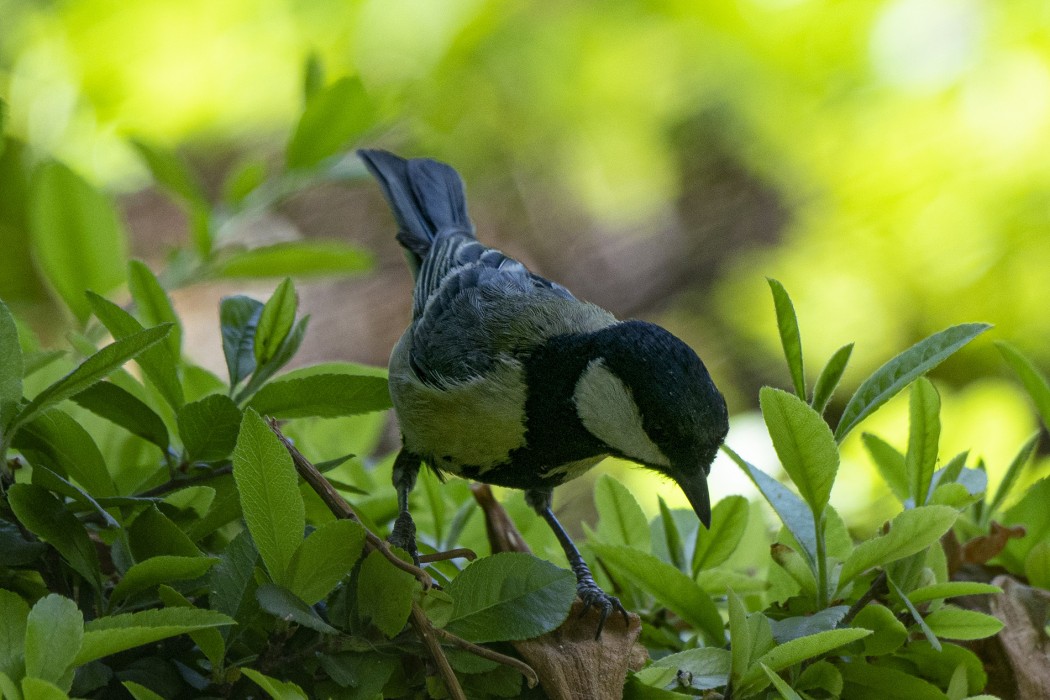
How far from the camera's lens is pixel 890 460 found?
79cm

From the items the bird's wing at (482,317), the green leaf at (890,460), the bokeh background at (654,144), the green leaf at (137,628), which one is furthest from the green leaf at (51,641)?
the bokeh background at (654,144)

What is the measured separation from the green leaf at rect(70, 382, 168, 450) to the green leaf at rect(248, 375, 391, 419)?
62mm

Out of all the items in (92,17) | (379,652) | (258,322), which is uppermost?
(92,17)

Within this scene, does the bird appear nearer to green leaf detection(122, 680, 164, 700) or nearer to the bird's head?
the bird's head

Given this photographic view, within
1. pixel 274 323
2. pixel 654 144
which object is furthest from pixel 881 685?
pixel 654 144

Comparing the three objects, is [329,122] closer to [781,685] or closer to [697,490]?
[697,490]

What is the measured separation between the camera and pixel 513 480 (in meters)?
1.10

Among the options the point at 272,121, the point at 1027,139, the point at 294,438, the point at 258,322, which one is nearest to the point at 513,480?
the point at 294,438

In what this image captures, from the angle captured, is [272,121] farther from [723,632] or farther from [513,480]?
[723,632]

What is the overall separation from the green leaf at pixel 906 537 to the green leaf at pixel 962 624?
0.18 ft

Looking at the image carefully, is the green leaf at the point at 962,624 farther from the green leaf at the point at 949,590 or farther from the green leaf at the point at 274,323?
the green leaf at the point at 274,323

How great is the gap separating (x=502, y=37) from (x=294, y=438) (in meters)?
2.04

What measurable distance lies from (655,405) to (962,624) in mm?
373

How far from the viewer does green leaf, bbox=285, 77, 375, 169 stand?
1.03 m
